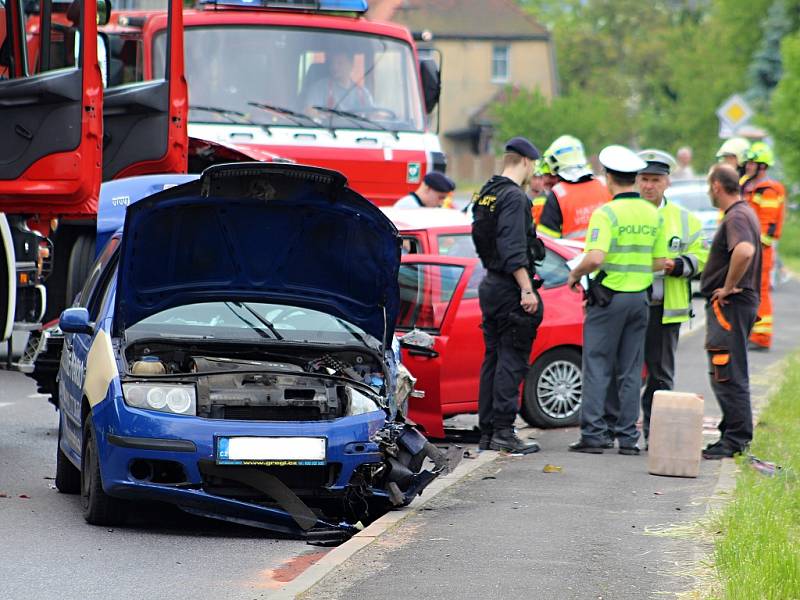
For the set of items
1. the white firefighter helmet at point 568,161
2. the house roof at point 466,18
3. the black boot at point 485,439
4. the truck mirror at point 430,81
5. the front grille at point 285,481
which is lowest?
the black boot at point 485,439

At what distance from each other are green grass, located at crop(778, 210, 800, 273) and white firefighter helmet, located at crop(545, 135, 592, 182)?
22574mm

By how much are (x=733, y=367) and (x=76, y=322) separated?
4.35 metres

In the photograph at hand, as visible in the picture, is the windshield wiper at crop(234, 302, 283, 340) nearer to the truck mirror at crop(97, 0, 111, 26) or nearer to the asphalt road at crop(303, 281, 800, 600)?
the asphalt road at crop(303, 281, 800, 600)

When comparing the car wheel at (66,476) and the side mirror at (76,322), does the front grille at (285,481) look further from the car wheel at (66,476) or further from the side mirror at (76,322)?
the car wheel at (66,476)

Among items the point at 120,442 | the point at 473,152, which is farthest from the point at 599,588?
the point at 473,152

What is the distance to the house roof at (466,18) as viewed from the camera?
86688 millimetres

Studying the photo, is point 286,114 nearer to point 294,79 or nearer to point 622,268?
point 294,79

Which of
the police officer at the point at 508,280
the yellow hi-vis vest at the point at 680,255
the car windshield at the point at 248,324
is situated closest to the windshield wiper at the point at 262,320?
the car windshield at the point at 248,324

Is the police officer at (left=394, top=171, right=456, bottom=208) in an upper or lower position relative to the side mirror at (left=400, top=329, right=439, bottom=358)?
upper

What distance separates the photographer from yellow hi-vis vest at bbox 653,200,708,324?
11.3 m

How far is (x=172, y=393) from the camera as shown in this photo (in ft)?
26.8

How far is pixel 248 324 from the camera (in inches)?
349

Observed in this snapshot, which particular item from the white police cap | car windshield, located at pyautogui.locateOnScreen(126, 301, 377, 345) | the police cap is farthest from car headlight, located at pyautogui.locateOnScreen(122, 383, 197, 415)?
the police cap

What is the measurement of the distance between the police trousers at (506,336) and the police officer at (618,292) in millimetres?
399
